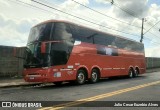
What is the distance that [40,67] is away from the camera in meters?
16.9

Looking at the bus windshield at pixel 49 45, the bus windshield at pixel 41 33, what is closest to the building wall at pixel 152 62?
the bus windshield at pixel 49 45

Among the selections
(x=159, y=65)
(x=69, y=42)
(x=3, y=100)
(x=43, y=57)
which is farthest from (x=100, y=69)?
(x=159, y=65)

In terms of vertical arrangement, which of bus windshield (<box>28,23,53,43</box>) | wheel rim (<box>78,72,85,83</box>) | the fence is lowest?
wheel rim (<box>78,72,85,83</box>)

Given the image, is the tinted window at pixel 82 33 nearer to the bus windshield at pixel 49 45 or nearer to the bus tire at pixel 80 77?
the bus windshield at pixel 49 45

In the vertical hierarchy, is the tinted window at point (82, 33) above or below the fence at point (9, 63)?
above

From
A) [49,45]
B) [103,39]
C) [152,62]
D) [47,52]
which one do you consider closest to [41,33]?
[49,45]

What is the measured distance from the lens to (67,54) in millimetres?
18016

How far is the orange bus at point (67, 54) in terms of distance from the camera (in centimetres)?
1695

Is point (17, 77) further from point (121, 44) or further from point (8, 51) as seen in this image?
point (121, 44)

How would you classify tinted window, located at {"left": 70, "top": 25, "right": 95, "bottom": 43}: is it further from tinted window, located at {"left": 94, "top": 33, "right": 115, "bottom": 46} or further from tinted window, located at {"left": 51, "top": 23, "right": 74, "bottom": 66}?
tinted window, located at {"left": 94, "top": 33, "right": 115, "bottom": 46}

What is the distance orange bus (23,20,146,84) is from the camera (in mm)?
16953

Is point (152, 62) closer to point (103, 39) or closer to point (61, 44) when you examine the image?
point (103, 39)

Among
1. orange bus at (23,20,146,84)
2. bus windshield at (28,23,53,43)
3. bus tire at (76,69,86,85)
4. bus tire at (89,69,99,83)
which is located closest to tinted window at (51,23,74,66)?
orange bus at (23,20,146,84)

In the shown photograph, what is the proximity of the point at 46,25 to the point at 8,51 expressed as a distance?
6144 mm
